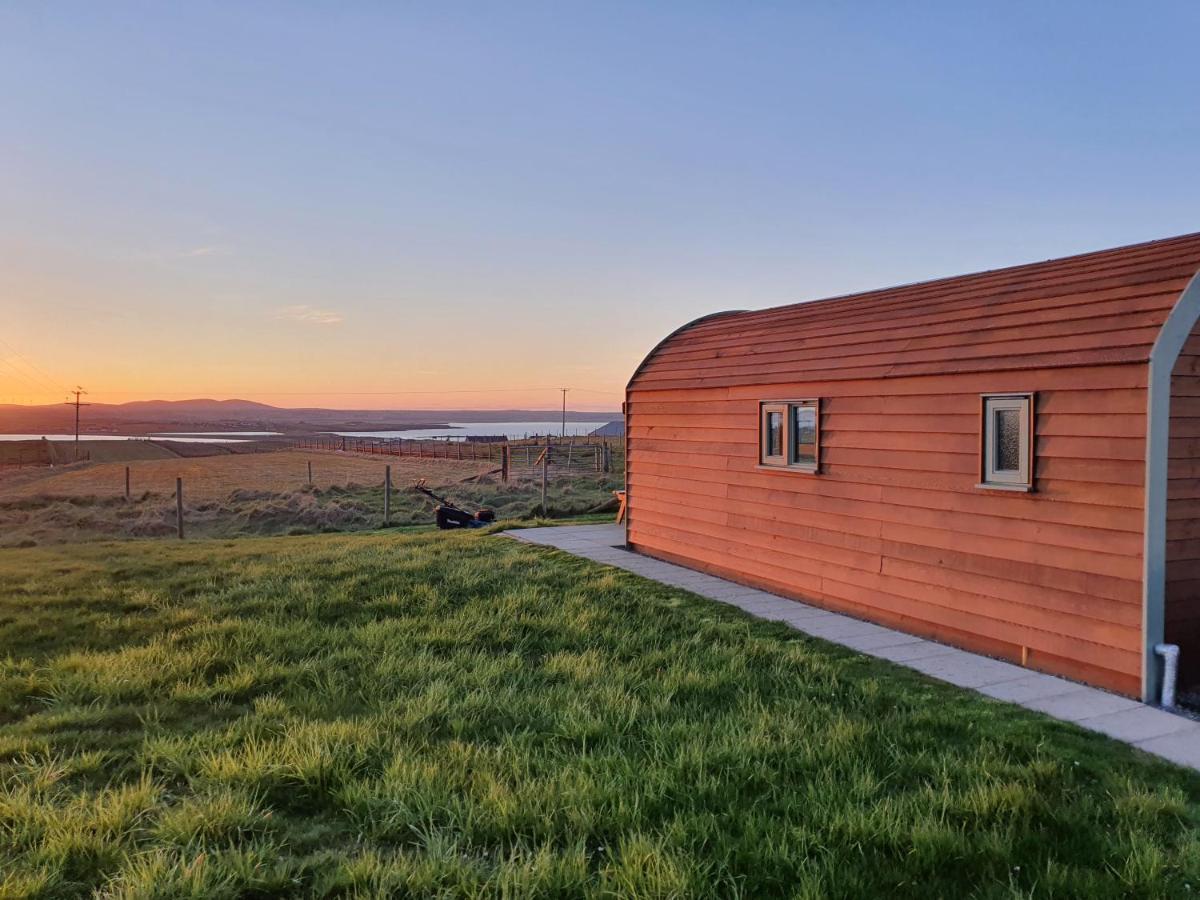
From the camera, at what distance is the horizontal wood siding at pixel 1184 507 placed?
5.39 metres

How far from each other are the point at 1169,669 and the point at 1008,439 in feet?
6.79

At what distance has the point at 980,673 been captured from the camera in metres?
5.93

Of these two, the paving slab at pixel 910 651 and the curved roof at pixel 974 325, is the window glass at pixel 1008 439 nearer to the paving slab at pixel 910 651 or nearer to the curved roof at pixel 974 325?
the curved roof at pixel 974 325

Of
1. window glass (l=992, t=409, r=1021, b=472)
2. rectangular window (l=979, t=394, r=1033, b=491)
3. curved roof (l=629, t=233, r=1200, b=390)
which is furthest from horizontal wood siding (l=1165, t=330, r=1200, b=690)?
window glass (l=992, t=409, r=1021, b=472)

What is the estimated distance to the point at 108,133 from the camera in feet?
41.4

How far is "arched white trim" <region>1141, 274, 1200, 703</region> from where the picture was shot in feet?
17.2

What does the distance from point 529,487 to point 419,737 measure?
65.1ft

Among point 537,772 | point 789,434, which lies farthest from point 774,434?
point 537,772

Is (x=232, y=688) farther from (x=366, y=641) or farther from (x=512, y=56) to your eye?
(x=512, y=56)

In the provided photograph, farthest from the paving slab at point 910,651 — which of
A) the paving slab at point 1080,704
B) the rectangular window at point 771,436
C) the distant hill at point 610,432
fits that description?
the distant hill at point 610,432

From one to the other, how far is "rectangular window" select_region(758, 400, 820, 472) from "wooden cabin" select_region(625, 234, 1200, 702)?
3 cm

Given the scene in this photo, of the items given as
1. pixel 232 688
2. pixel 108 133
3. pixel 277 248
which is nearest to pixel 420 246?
pixel 277 248

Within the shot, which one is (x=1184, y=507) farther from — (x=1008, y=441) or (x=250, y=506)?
(x=250, y=506)

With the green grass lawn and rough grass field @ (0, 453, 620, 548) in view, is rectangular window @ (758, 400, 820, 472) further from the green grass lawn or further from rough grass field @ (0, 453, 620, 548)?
rough grass field @ (0, 453, 620, 548)
